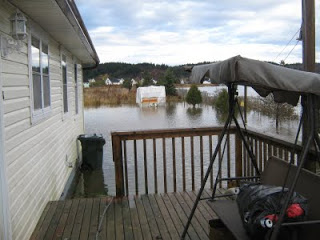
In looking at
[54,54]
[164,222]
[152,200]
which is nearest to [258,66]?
[164,222]

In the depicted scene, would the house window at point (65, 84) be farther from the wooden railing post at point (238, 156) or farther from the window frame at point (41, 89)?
the wooden railing post at point (238, 156)

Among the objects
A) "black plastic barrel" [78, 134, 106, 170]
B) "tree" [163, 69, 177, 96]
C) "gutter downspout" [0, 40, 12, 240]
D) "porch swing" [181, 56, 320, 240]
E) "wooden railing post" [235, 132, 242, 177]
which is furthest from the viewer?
"tree" [163, 69, 177, 96]

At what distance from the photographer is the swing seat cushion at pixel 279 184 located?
7.68 feet

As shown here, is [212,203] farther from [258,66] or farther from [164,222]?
[258,66]

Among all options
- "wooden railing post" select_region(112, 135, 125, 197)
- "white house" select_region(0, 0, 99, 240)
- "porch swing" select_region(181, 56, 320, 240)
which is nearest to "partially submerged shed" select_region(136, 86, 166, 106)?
"white house" select_region(0, 0, 99, 240)

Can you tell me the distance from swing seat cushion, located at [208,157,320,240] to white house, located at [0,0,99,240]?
1716mm

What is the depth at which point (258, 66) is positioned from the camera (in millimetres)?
2242

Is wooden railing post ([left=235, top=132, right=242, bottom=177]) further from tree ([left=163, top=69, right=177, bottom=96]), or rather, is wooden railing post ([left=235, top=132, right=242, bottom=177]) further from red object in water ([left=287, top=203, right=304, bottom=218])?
tree ([left=163, top=69, right=177, bottom=96])

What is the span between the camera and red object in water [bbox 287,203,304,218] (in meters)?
2.17

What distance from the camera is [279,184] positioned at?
9.58 ft

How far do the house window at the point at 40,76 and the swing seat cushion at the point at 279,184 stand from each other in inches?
99.8

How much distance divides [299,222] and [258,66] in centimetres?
95

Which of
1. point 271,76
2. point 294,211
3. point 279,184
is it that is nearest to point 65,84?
point 279,184

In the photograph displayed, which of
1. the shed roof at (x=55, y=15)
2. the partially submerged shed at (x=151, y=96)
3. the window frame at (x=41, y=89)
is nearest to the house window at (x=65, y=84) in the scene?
the shed roof at (x=55, y=15)
